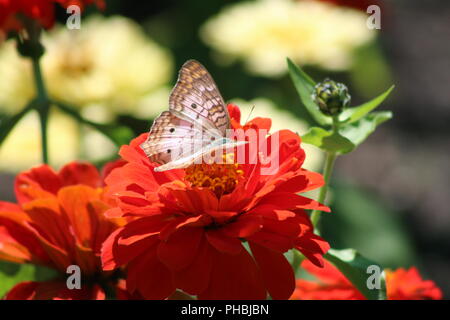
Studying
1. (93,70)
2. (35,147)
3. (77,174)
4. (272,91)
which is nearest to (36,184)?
(77,174)

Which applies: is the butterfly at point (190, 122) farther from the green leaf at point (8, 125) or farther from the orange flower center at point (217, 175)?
the green leaf at point (8, 125)

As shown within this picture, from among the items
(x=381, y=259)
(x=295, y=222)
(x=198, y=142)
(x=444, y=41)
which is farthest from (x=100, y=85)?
(x=444, y=41)

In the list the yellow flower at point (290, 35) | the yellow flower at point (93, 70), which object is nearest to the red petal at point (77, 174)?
the yellow flower at point (93, 70)

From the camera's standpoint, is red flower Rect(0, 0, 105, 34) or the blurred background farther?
the blurred background

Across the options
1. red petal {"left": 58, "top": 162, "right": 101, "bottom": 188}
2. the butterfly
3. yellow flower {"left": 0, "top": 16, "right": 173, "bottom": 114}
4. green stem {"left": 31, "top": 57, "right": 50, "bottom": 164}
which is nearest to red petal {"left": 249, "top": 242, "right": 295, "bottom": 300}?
the butterfly

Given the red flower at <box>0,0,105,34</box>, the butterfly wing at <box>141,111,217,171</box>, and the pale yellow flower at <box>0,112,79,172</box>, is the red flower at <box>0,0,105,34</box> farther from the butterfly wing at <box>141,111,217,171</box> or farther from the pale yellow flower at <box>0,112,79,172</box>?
the pale yellow flower at <box>0,112,79,172</box>
